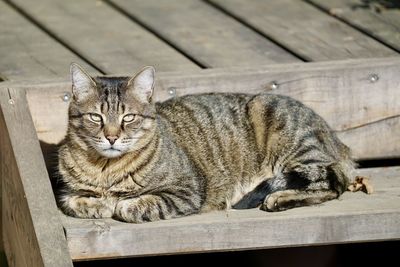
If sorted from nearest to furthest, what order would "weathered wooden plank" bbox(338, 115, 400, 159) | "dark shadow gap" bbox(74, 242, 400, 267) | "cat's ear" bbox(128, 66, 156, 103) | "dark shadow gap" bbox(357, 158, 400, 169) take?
1. "cat's ear" bbox(128, 66, 156, 103)
2. "weathered wooden plank" bbox(338, 115, 400, 159)
3. "dark shadow gap" bbox(74, 242, 400, 267)
4. "dark shadow gap" bbox(357, 158, 400, 169)

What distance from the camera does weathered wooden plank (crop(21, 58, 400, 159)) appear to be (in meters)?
5.11

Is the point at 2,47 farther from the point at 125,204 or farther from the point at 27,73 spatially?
the point at 125,204

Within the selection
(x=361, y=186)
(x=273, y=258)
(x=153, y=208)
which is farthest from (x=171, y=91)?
(x=273, y=258)

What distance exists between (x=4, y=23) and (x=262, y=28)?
1465 millimetres

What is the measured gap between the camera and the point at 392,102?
520cm

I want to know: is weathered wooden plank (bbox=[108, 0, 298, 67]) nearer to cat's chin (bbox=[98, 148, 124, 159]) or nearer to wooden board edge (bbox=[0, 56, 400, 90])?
wooden board edge (bbox=[0, 56, 400, 90])

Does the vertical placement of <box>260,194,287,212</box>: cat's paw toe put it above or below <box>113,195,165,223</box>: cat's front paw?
above

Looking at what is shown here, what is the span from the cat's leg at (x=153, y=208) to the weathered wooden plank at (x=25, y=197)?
30 centimetres

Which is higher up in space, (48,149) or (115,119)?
(115,119)

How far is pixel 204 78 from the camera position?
16.7 ft

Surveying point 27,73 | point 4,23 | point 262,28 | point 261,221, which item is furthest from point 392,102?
point 4,23

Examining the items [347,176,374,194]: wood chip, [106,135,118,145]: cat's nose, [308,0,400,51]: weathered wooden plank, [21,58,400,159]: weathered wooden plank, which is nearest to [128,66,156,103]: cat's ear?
[106,135,118,145]: cat's nose

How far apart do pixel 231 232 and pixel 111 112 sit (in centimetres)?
84

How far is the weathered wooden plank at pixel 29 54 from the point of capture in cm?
529
